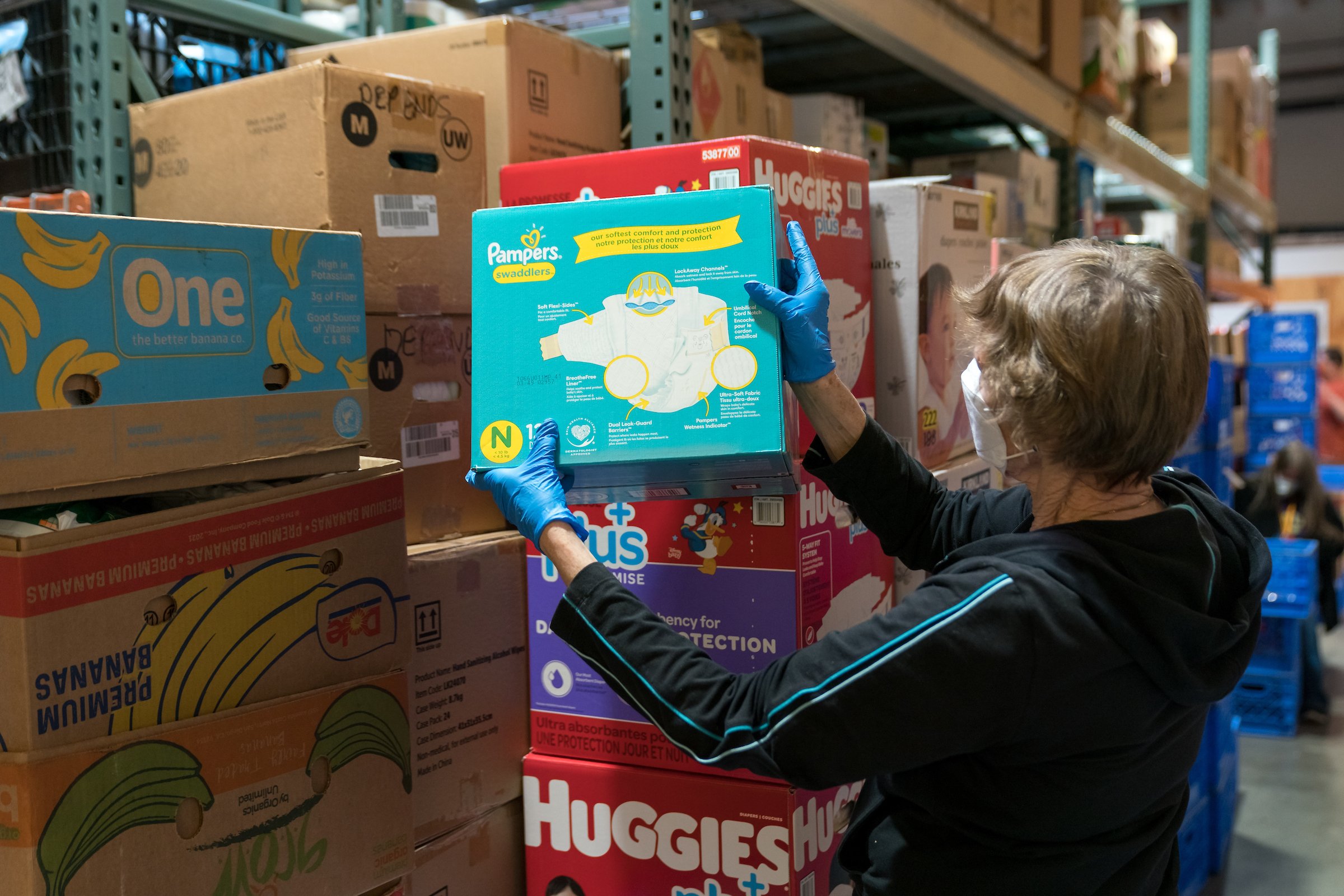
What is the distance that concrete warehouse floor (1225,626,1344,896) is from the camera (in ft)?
11.0

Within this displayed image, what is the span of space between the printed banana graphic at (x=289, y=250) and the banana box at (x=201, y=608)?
9.4 inches

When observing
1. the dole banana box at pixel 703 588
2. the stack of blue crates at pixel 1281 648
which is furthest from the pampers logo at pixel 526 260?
the stack of blue crates at pixel 1281 648

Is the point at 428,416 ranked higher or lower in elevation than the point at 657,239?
lower

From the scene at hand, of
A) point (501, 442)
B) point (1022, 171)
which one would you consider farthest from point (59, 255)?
point (1022, 171)

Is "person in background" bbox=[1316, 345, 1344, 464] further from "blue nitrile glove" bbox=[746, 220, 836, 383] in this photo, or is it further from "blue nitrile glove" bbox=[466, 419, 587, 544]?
"blue nitrile glove" bbox=[466, 419, 587, 544]

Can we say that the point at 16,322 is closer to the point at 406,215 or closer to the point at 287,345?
the point at 287,345

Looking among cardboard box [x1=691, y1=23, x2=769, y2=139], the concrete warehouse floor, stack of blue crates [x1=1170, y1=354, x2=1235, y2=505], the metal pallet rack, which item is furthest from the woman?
the concrete warehouse floor

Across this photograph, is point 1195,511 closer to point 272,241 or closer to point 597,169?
point 597,169

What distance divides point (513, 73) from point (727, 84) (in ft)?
1.63

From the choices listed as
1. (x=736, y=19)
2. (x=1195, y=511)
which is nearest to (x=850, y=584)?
(x=1195, y=511)

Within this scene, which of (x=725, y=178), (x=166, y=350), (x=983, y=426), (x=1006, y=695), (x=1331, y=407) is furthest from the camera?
(x=1331, y=407)

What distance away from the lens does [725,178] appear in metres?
1.35

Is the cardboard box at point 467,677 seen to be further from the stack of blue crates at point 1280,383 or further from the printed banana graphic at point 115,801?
the stack of blue crates at point 1280,383

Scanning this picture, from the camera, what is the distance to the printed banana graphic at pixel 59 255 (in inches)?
38.1
